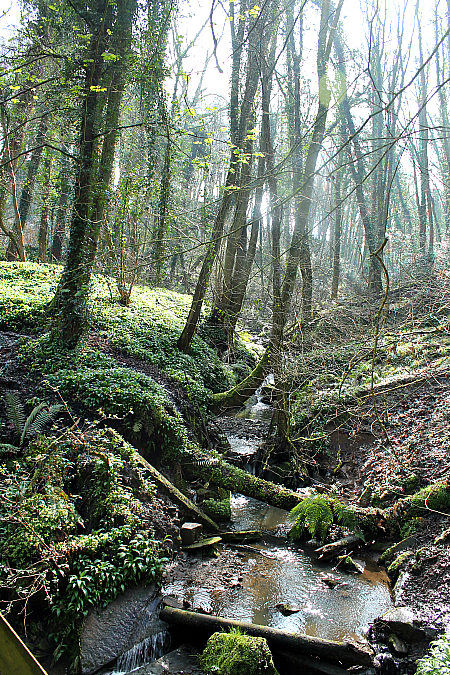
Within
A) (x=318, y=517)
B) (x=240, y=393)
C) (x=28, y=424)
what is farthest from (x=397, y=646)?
(x=240, y=393)

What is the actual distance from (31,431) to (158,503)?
6.97 ft

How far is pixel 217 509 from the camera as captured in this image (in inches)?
299

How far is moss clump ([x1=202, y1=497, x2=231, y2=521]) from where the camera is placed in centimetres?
757

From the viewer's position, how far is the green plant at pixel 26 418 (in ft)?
20.7

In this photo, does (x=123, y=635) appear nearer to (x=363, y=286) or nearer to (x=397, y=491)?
(x=397, y=491)

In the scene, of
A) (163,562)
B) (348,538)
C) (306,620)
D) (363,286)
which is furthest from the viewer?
(363,286)

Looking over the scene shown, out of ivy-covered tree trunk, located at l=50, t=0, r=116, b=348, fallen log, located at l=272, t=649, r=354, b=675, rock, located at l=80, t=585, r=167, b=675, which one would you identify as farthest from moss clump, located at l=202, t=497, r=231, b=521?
ivy-covered tree trunk, located at l=50, t=0, r=116, b=348

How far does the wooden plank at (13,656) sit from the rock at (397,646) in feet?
12.8

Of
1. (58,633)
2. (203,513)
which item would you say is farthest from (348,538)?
(58,633)

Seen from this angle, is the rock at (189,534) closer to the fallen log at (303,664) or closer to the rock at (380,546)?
the fallen log at (303,664)

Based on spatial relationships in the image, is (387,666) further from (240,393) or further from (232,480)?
(240,393)

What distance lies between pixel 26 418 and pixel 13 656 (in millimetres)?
5083

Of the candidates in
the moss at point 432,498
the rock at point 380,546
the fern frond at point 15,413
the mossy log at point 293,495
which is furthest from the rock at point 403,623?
the fern frond at point 15,413

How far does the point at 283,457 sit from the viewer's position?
9766 mm
